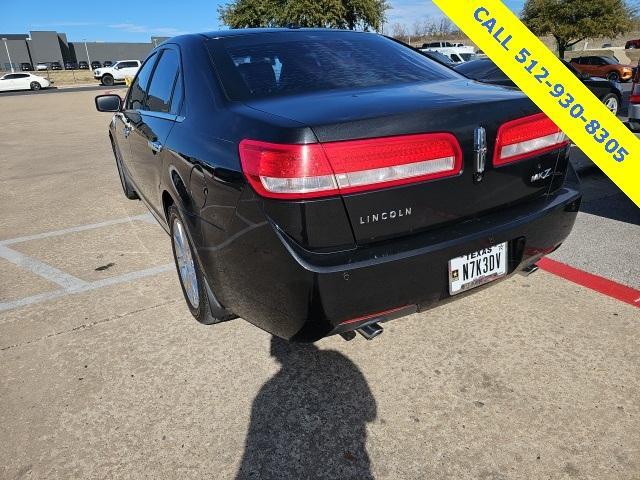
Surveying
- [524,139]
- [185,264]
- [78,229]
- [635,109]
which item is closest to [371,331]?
A: [524,139]

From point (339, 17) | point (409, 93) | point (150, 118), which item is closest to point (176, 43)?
point (150, 118)

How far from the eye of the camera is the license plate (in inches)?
79.7

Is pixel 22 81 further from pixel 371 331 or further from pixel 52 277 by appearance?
pixel 371 331

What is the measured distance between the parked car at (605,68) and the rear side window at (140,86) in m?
25.8

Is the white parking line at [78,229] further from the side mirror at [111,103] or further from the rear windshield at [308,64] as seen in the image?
the rear windshield at [308,64]

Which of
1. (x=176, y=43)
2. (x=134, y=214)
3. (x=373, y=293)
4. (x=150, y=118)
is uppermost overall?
(x=176, y=43)

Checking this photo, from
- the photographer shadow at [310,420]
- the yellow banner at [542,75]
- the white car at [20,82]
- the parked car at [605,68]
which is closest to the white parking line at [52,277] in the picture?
the photographer shadow at [310,420]

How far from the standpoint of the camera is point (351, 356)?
2.53 meters

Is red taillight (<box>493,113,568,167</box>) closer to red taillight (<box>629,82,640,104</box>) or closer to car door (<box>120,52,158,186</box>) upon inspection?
car door (<box>120,52,158,186</box>)

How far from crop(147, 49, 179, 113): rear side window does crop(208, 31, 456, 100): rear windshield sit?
0.40m

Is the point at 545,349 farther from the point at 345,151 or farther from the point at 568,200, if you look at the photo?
the point at 345,151

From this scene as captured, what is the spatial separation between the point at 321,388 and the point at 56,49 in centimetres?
9297

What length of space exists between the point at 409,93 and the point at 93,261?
3043 millimetres

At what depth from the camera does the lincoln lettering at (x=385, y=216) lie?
71.8 inches
